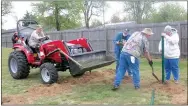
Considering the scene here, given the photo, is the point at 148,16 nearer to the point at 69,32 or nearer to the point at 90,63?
the point at 69,32

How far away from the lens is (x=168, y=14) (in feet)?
132

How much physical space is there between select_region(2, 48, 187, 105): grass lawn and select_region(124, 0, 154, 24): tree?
105 feet

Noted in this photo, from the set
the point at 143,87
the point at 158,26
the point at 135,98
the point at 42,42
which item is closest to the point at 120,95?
the point at 135,98

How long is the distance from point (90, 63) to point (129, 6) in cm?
3460

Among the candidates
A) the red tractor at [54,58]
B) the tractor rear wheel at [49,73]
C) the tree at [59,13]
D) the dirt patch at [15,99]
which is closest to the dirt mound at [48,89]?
the tractor rear wheel at [49,73]

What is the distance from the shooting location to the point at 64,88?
8711 mm

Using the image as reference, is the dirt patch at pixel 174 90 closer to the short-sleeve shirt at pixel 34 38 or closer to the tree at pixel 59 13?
the short-sleeve shirt at pixel 34 38

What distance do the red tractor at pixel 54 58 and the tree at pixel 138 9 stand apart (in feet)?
104

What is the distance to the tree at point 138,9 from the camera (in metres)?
41.8

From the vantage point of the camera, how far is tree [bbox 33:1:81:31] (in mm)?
36219

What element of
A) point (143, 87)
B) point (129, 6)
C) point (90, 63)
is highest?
point (129, 6)

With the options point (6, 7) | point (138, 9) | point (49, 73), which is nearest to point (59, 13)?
point (6, 7)

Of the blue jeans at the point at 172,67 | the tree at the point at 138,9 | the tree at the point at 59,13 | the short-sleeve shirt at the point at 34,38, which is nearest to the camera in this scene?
the blue jeans at the point at 172,67

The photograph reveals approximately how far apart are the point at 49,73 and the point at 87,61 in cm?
112
